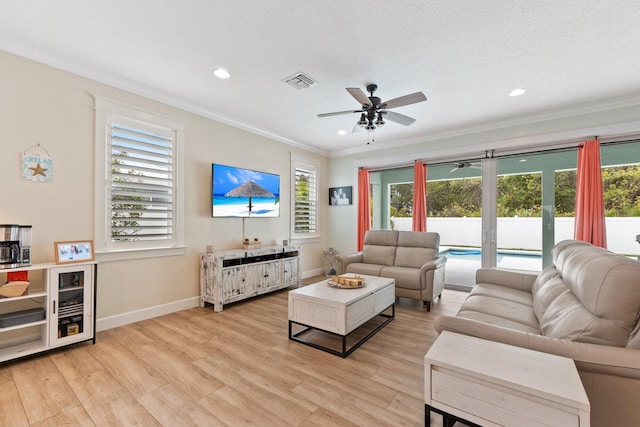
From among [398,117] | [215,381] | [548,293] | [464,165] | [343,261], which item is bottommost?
[215,381]

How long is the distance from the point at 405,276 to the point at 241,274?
7.50ft

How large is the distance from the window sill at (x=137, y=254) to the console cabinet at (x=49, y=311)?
14.9 inches

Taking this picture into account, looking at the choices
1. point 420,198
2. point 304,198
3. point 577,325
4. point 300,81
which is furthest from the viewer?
point 304,198

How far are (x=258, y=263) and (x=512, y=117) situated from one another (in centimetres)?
441

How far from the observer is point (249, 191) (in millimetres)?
4402

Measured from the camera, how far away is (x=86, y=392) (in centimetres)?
195

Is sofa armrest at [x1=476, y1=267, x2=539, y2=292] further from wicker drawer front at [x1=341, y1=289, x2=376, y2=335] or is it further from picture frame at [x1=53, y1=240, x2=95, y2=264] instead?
picture frame at [x1=53, y1=240, x2=95, y2=264]

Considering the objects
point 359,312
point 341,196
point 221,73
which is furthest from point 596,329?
point 341,196

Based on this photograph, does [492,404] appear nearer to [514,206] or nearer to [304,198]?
[514,206]

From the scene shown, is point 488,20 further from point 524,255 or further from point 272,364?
point 524,255

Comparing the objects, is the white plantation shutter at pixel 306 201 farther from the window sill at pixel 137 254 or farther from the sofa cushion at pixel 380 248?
the window sill at pixel 137 254

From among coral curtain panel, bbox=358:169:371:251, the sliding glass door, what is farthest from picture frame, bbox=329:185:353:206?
the sliding glass door

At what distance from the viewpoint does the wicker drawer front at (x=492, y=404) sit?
1.15 metres

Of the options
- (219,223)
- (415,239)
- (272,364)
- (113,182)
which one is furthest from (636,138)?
(113,182)
